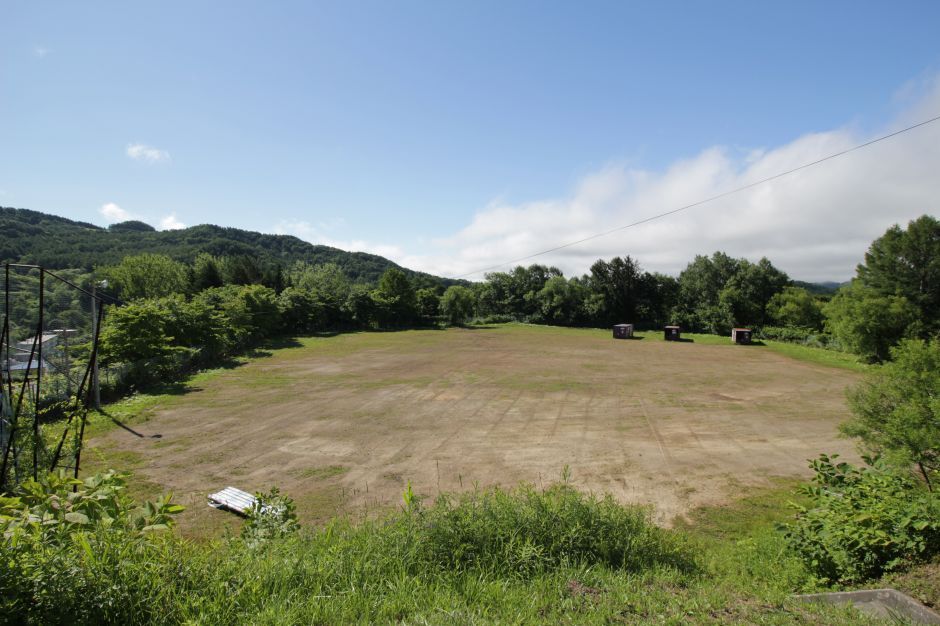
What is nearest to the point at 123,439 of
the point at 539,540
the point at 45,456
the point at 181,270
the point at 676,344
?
the point at 45,456

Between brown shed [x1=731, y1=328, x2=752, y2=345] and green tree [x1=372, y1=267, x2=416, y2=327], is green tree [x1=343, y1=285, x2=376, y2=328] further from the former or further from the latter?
brown shed [x1=731, y1=328, x2=752, y2=345]

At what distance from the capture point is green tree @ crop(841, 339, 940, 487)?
6.93 meters

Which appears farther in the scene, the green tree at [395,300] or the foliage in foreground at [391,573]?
the green tree at [395,300]

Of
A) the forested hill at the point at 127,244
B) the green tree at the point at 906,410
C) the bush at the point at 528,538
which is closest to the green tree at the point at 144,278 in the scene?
the forested hill at the point at 127,244

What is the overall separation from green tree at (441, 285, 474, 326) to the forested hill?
3043 cm

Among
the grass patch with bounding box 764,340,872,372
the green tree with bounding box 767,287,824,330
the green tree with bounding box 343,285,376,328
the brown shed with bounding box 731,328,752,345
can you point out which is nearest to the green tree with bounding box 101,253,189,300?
the green tree with bounding box 343,285,376,328

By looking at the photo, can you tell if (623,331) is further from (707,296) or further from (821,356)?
(707,296)

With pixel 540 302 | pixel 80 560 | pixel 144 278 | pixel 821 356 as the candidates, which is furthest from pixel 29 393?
pixel 540 302

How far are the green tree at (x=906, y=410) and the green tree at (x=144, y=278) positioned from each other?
204ft

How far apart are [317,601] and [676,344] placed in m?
41.2

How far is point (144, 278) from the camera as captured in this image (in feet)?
177

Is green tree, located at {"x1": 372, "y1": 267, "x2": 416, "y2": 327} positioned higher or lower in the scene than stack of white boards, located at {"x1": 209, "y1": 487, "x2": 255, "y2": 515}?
higher

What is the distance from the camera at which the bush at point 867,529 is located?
475 cm

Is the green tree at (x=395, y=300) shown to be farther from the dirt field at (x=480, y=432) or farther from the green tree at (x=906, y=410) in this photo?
the green tree at (x=906, y=410)
